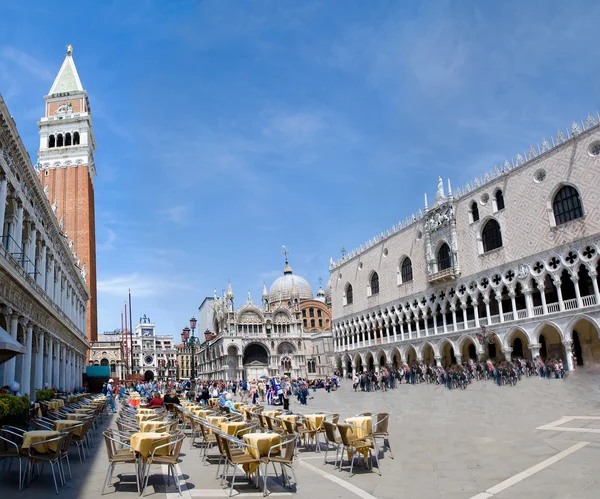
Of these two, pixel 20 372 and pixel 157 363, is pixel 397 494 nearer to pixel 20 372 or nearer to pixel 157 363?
pixel 20 372

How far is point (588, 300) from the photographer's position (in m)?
27.9

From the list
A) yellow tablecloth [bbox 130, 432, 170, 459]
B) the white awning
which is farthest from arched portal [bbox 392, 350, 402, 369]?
yellow tablecloth [bbox 130, 432, 170, 459]

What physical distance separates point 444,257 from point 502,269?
21.7 ft

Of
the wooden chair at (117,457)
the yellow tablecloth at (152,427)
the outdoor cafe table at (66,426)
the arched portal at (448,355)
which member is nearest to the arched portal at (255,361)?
the arched portal at (448,355)

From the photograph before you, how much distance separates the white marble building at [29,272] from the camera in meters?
15.5

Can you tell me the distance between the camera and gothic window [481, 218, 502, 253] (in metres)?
34.1

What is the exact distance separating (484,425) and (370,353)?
3623 cm

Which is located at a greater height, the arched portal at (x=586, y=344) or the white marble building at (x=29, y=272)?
the white marble building at (x=29, y=272)

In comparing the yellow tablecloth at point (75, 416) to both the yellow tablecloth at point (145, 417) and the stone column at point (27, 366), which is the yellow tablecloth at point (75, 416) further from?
the stone column at point (27, 366)

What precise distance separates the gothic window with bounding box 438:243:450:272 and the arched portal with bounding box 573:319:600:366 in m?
10.5

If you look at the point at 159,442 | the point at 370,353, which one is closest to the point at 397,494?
the point at 159,442

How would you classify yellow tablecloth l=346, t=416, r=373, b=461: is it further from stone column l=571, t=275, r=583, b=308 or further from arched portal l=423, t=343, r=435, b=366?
arched portal l=423, t=343, r=435, b=366

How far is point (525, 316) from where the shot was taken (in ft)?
103

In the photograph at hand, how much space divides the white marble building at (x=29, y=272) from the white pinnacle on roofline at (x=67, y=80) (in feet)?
133
